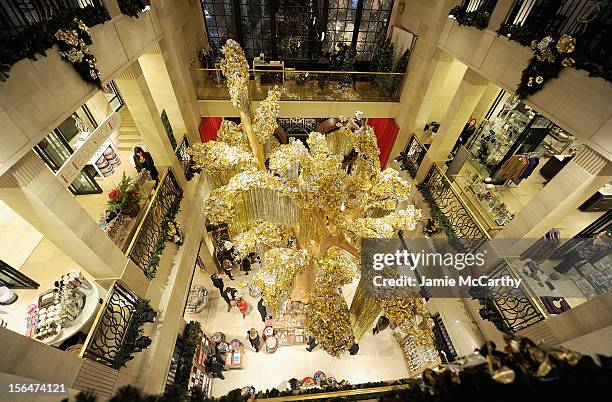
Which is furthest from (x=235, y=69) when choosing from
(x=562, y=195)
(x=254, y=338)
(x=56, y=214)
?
(x=254, y=338)

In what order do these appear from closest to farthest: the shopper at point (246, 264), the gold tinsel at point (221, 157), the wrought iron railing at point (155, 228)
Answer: the wrought iron railing at point (155, 228) → the gold tinsel at point (221, 157) → the shopper at point (246, 264)

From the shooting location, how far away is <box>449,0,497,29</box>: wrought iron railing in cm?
500

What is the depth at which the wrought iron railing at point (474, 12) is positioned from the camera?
4996mm

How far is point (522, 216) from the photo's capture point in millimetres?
4402

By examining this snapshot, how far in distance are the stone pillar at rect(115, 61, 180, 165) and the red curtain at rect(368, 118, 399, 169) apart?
6.30 meters

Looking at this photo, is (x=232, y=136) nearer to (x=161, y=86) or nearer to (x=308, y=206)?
(x=161, y=86)

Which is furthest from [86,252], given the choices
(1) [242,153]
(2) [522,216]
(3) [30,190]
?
(2) [522,216]

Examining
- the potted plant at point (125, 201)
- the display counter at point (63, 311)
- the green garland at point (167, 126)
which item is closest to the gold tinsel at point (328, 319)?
the display counter at point (63, 311)

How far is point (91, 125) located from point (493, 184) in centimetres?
1014

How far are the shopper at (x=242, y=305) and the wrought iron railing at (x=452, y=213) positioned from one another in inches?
215

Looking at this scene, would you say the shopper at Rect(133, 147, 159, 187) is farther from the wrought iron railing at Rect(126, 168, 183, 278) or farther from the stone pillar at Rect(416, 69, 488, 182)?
the stone pillar at Rect(416, 69, 488, 182)

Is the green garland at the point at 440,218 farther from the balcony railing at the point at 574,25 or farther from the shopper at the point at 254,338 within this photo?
the shopper at the point at 254,338

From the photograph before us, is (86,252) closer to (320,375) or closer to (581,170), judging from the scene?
(320,375)

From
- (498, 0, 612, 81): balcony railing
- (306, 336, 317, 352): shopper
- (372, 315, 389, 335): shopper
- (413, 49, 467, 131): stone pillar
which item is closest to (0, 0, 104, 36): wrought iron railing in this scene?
(498, 0, 612, 81): balcony railing
